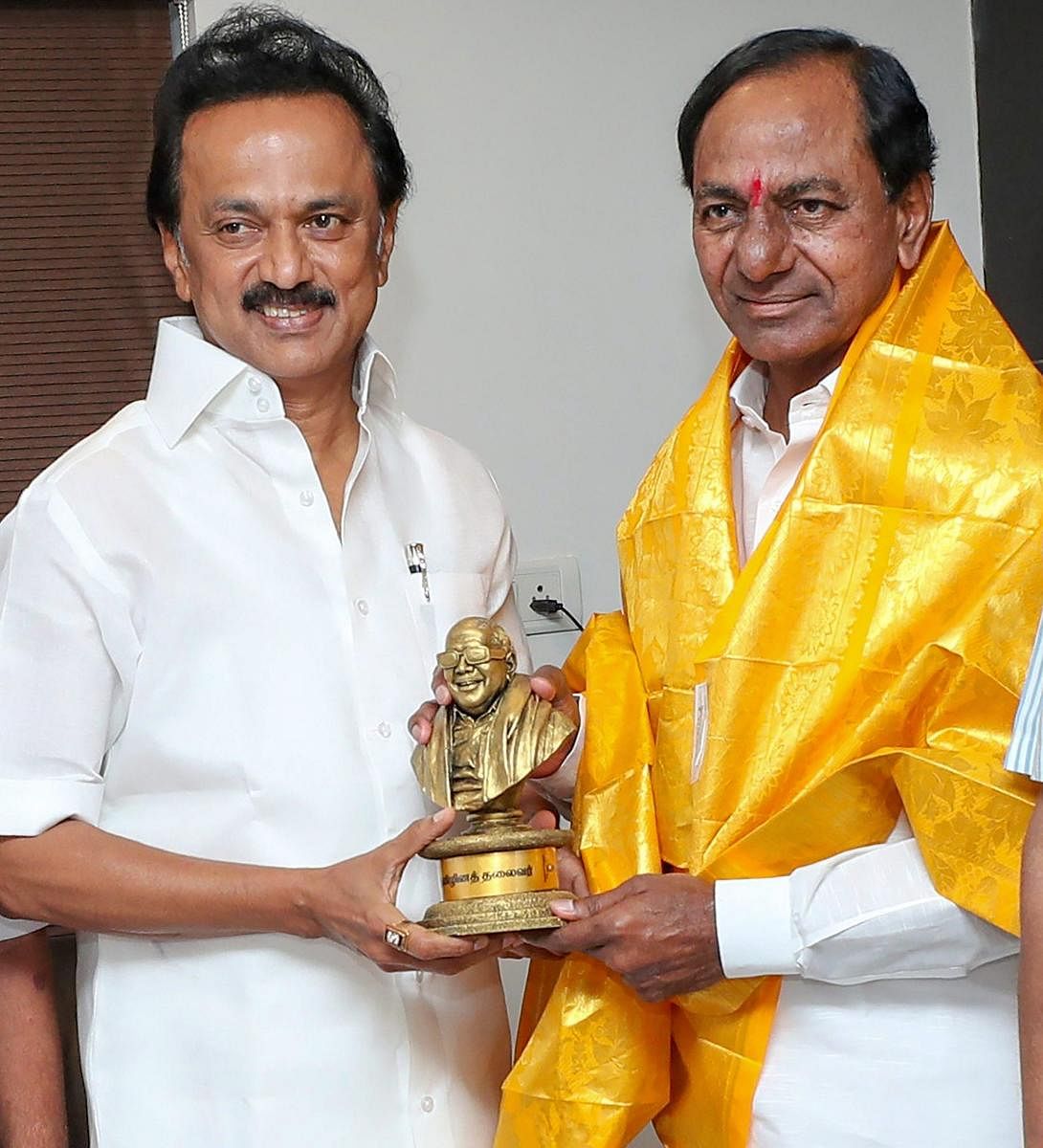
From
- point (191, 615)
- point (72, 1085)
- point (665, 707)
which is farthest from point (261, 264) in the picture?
point (72, 1085)

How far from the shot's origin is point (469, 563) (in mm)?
1860

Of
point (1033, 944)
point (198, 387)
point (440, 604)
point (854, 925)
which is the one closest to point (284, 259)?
point (198, 387)

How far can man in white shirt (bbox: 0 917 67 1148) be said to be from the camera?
1765 millimetres

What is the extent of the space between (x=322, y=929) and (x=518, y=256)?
1152 millimetres

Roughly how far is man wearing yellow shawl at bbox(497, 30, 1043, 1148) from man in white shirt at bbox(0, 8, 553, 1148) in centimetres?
19

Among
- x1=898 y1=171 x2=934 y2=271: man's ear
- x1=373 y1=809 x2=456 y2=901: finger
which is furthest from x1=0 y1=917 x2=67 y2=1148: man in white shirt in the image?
x1=898 y1=171 x2=934 y2=271: man's ear

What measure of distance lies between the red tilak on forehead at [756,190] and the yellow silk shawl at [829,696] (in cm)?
17

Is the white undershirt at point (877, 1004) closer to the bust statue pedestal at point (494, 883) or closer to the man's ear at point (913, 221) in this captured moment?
the bust statue pedestal at point (494, 883)

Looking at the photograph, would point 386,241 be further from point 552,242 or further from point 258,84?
point 552,242

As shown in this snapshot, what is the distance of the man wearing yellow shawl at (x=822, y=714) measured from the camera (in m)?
1.53

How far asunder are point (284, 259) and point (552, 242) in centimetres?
81

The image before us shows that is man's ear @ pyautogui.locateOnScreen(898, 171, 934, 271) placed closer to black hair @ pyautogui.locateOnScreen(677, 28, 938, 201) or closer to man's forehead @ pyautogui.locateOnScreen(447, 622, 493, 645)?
black hair @ pyautogui.locateOnScreen(677, 28, 938, 201)

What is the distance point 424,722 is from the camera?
64.1 inches

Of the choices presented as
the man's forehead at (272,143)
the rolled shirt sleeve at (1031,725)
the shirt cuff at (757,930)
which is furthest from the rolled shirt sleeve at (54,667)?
the rolled shirt sleeve at (1031,725)
